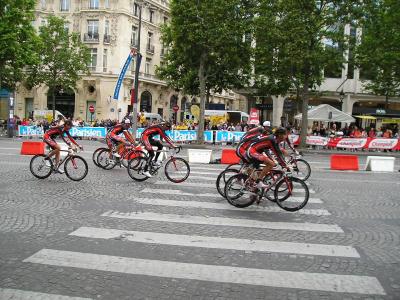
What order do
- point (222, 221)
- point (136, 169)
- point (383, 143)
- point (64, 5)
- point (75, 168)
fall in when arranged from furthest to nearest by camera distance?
1. point (64, 5)
2. point (383, 143)
3. point (136, 169)
4. point (75, 168)
5. point (222, 221)

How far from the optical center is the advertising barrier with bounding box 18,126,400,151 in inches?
1150

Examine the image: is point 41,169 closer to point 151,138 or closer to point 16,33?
point 151,138

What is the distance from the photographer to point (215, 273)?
529 centimetres

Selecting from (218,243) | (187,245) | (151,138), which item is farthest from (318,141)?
(187,245)

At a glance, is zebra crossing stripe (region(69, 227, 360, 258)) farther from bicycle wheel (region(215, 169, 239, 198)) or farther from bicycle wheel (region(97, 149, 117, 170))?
bicycle wheel (region(97, 149, 117, 170))

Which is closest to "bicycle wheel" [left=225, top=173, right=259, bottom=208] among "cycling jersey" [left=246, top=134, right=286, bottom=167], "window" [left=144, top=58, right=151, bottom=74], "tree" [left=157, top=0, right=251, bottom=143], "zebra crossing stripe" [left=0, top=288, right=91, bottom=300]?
"cycling jersey" [left=246, top=134, right=286, bottom=167]

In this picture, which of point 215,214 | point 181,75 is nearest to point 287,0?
point 181,75

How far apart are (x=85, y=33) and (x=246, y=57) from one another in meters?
25.0

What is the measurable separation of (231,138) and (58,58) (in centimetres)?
2156

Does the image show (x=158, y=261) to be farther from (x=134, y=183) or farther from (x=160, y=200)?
(x=134, y=183)

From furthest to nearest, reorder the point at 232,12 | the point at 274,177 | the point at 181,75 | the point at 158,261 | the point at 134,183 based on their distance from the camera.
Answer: the point at 181,75
the point at 232,12
the point at 134,183
the point at 274,177
the point at 158,261

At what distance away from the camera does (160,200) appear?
976 centimetres

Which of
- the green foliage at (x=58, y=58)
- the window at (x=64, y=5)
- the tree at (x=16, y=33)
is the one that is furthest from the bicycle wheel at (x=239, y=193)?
the window at (x=64, y=5)

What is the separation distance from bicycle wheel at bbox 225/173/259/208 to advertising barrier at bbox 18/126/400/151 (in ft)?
65.5
